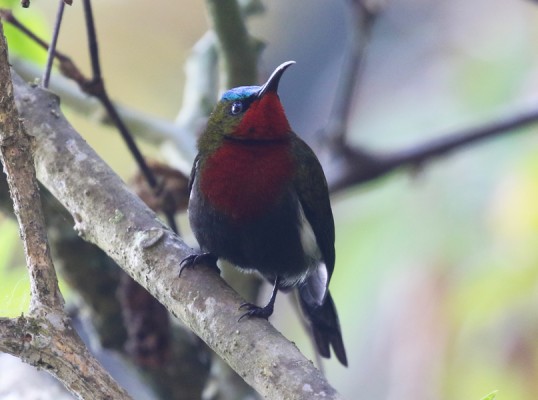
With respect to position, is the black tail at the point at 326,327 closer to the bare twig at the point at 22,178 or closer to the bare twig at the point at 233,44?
the bare twig at the point at 233,44

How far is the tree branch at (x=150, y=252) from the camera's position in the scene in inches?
77.5

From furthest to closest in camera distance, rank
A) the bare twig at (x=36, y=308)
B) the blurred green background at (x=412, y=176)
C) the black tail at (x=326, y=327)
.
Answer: the blurred green background at (x=412, y=176) → the black tail at (x=326, y=327) → the bare twig at (x=36, y=308)

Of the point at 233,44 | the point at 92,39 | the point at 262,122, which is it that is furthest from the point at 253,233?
the point at 92,39

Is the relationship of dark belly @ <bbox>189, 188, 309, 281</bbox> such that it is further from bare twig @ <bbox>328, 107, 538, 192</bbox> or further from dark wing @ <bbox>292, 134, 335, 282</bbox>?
bare twig @ <bbox>328, 107, 538, 192</bbox>

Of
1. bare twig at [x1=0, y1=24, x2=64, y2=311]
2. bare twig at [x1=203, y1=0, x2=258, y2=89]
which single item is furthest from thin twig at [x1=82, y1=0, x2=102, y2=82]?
bare twig at [x1=0, y1=24, x2=64, y2=311]

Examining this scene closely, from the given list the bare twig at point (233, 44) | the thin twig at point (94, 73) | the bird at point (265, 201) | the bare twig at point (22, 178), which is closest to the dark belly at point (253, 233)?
the bird at point (265, 201)

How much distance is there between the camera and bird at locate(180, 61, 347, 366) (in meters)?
3.09

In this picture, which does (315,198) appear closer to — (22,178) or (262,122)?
(262,122)

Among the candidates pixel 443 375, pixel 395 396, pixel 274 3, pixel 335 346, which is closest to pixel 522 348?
pixel 443 375

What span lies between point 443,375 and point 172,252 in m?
2.52

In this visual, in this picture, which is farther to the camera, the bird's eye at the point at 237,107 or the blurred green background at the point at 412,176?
the blurred green background at the point at 412,176

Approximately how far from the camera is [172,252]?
2.29 metres

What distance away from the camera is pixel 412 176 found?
12.9 ft

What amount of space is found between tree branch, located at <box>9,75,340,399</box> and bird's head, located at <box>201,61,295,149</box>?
0.90 metres
